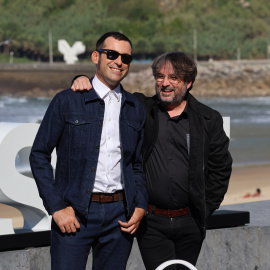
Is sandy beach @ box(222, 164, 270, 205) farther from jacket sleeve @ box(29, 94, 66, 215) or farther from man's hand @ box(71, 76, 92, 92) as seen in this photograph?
jacket sleeve @ box(29, 94, 66, 215)

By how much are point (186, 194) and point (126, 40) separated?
2.73 feet

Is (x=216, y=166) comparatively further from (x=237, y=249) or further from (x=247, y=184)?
(x=247, y=184)

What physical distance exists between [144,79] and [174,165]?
83.7 metres

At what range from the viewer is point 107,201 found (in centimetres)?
336

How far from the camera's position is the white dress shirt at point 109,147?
336 cm

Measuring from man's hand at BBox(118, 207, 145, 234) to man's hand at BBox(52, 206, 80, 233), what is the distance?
0.21 metres

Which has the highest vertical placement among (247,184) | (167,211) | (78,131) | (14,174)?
(78,131)

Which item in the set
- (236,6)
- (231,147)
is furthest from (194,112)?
(236,6)

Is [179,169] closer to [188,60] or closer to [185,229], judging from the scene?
[185,229]

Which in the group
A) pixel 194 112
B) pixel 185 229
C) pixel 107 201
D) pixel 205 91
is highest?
pixel 194 112

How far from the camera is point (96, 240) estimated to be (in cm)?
345

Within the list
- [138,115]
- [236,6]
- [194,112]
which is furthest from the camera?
[236,6]

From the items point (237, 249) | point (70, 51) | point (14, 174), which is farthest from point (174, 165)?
point (70, 51)

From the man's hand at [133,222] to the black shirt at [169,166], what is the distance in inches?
11.6
